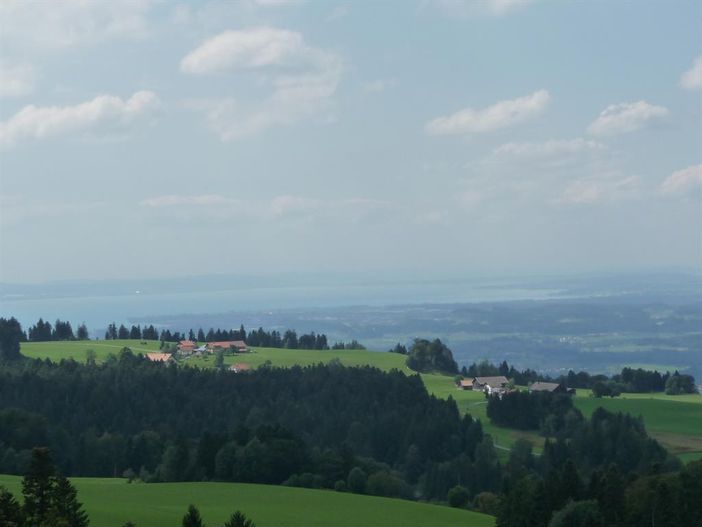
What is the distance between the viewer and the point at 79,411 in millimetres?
91938

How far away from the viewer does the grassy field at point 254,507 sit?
45219 millimetres

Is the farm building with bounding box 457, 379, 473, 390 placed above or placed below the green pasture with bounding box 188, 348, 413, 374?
below

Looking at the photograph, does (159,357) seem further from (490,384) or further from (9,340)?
(490,384)

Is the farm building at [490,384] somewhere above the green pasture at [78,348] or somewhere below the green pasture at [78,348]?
below

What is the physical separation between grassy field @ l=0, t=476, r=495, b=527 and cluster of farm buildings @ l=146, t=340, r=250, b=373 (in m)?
68.5

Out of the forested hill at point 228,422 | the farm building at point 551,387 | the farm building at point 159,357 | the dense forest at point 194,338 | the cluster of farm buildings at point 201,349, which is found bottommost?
the forested hill at point 228,422

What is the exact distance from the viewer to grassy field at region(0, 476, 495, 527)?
45.2 metres

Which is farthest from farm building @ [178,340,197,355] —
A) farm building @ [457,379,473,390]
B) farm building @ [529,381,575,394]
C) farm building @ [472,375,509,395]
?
farm building @ [529,381,575,394]

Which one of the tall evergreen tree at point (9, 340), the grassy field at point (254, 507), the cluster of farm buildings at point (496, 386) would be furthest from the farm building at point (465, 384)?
the grassy field at point (254, 507)

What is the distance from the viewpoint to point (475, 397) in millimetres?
113875

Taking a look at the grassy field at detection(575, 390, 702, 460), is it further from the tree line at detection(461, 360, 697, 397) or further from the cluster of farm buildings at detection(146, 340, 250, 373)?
the cluster of farm buildings at detection(146, 340, 250, 373)

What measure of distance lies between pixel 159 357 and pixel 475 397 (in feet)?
124

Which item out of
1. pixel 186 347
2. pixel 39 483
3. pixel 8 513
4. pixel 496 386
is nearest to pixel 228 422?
pixel 496 386

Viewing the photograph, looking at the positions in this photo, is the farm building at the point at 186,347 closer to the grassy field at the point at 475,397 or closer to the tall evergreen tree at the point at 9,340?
the grassy field at the point at 475,397
